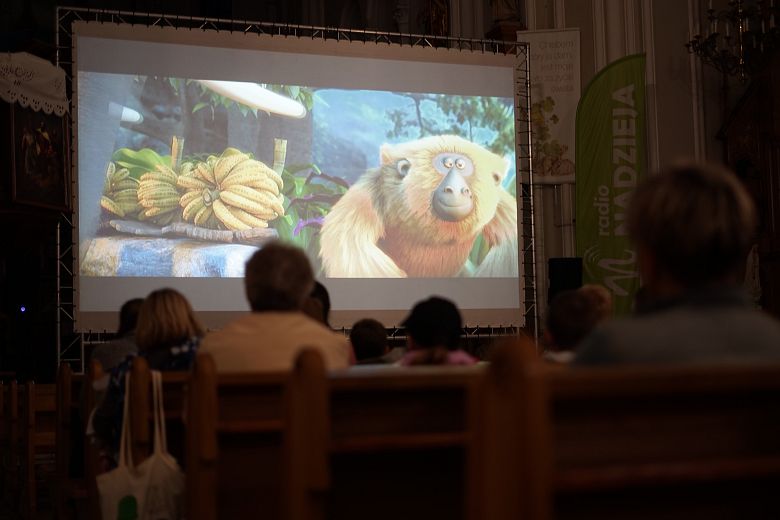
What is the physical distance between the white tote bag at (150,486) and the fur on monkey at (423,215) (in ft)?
17.3

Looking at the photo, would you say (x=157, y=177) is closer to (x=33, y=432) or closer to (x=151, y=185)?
(x=151, y=185)

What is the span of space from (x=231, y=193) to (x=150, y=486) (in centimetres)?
515

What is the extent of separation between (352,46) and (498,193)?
1733 millimetres

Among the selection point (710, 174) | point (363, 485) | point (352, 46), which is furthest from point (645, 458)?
point (352, 46)

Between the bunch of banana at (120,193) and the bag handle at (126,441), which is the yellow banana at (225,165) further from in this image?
the bag handle at (126,441)

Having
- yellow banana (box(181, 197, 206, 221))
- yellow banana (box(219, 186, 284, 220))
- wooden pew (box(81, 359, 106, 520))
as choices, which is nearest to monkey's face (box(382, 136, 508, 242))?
yellow banana (box(219, 186, 284, 220))

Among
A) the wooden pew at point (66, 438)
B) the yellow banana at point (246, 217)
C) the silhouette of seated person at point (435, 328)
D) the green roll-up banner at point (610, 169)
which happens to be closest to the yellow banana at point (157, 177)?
the yellow banana at point (246, 217)

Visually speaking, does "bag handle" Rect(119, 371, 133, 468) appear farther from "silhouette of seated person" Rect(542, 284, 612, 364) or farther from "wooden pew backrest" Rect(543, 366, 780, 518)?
"wooden pew backrest" Rect(543, 366, 780, 518)

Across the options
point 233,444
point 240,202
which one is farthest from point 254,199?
point 233,444

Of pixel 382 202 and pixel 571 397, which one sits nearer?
pixel 571 397

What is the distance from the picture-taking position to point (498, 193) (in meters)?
8.79

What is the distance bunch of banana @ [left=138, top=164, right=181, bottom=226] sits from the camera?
780cm

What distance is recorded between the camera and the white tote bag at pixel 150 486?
3.03m

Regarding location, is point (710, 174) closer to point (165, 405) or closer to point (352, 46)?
point (165, 405)
